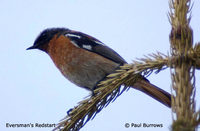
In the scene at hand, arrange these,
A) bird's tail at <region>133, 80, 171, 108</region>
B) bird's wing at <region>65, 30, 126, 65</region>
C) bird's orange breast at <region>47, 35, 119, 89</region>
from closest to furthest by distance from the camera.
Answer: bird's tail at <region>133, 80, 171, 108</region> < bird's orange breast at <region>47, 35, 119, 89</region> < bird's wing at <region>65, 30, 126, 65</region>

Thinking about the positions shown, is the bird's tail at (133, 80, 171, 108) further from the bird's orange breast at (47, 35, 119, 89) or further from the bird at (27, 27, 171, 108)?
the bird's orange breast at (47, 35, 119, 89)

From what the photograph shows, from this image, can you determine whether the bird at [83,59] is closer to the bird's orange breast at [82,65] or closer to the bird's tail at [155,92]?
the bird's orange breast at [82,65]

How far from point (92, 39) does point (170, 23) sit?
2921mm

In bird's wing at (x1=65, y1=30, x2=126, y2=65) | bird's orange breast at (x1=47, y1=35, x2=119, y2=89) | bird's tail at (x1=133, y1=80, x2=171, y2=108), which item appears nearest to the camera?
bird's tail at (x1=133, y1=80, x2=171, y2=108)

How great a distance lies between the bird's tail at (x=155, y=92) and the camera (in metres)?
3.64

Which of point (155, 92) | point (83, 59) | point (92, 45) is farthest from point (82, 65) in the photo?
point (155, 92)

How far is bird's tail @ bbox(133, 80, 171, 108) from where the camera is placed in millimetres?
3644

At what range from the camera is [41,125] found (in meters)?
4.03

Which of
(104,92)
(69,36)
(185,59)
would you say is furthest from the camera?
(69,36)

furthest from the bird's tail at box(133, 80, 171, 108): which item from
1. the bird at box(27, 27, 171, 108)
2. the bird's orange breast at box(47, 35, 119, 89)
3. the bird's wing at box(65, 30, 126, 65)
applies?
the bird's wing at box(65, 30, 126, 65)

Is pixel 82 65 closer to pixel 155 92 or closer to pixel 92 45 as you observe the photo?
pixel 92 45

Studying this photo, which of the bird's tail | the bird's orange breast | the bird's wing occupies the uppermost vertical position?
the bird's wing

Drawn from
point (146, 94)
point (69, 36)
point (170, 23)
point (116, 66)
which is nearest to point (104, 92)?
point (170, 23)

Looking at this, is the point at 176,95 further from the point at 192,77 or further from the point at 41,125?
the point at 41,125
